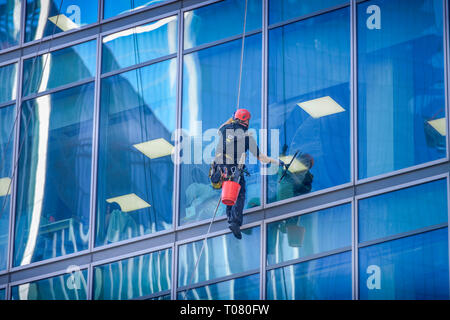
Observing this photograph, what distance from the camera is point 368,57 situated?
1742 centimetres

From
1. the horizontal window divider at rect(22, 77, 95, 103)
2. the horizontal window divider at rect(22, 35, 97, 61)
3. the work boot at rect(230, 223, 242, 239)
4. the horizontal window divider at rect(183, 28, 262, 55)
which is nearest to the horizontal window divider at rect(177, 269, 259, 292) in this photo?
the work boot at rect(230, 223, 242, 239)

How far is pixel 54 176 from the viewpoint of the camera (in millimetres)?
19438

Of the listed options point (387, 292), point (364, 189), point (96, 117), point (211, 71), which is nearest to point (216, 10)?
point (211, 71)

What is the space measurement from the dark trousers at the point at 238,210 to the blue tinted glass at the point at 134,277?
1.36 meters

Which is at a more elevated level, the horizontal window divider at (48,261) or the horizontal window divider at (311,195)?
the horizontal window divider at (311,195)

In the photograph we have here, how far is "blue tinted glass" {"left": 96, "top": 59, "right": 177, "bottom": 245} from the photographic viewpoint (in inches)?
725

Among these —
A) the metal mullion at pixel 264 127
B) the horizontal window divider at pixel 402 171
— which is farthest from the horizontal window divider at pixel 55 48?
the horizontal window divider at pixel 402 171

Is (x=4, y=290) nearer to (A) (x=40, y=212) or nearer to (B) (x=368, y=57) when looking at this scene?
(A) (x=40, y=212)

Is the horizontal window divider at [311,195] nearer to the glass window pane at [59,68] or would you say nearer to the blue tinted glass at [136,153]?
the blue tinted glass at [136,153]

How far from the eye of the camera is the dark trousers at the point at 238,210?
17.1 meters

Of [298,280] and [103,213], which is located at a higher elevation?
[103,213]
